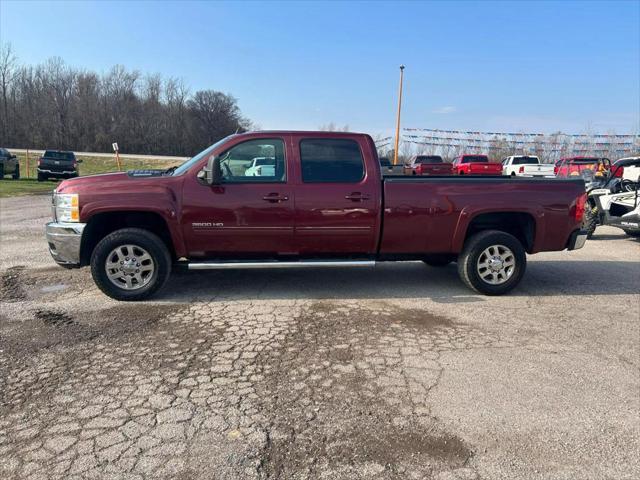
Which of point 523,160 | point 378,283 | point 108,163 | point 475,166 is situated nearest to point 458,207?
point 378,283

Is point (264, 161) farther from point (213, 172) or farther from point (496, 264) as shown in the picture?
point (496, 264)

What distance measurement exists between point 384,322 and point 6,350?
337 cm

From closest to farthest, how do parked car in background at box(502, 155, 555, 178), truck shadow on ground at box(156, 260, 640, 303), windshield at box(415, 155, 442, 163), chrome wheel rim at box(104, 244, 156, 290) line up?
chrome wheel rim at box(104, 244, 156, 290)
truck shadow on ground at box(156, 260, 640, 303)
parked car in background at box(502, 155, 555, 178)
windshield at box(415, 155, 442, 163)

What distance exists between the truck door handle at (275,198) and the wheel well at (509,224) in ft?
7.79

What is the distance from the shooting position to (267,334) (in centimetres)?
420

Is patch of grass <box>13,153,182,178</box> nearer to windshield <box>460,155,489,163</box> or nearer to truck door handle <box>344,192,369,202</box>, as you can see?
windshield <box>460,155,489,163</box>

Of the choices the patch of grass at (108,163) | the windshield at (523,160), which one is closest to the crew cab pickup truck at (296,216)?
the windshield at (523,160)

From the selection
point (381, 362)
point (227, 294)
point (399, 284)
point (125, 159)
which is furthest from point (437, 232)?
point (125, 159)

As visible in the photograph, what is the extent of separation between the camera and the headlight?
16.2ft

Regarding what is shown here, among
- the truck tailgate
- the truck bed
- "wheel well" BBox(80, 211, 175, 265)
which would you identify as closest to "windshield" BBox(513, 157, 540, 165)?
the truck tailgate

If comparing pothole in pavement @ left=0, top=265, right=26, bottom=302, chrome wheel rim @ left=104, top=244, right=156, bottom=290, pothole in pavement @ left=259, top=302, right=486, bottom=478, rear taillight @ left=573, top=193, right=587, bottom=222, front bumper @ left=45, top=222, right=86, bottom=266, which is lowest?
pothole in pavement @ left=259, top=302, right=486, bottom=478

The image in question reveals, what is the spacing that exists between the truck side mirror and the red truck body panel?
0.32ft

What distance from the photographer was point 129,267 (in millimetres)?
5074

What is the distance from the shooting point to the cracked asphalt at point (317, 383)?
2469 mm
